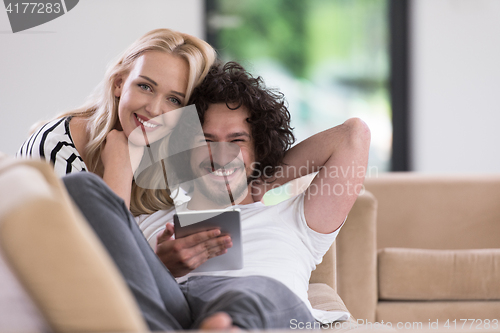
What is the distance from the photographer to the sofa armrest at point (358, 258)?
1.91 metres

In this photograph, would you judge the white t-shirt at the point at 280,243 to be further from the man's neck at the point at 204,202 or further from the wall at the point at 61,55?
the wall at the point at 61,55

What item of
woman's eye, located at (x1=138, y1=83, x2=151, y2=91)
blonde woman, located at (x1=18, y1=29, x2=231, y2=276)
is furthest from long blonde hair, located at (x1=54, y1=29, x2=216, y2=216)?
woman's eye, located at (x1=138, y1=83, x2=151, y2=91)

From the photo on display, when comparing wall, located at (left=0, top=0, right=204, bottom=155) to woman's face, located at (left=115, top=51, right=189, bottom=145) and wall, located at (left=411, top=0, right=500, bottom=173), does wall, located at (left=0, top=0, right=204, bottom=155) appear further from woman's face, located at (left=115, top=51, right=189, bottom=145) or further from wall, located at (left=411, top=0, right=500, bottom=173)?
wall, located at (left=411, top=0, right=500, bottom=173)

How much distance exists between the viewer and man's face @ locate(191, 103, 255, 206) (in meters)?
1.45

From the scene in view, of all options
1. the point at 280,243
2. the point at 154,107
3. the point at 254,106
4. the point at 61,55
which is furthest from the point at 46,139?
the point at 61,55

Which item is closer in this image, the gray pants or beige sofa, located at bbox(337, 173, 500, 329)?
the gray pants

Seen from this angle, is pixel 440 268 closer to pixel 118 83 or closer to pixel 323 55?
pixel 118 83

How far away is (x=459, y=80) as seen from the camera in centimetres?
320

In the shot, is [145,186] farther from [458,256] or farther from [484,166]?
[484,166]

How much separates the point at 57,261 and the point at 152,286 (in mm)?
318

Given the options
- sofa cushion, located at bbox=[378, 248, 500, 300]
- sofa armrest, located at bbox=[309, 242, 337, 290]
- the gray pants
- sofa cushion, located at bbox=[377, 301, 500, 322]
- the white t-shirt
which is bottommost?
sofa cushion, located at bbox=[377, 301, 500, 322]

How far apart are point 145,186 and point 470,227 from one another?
5.67ft

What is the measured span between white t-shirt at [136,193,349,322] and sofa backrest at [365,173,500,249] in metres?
1.13

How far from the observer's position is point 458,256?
6.64 feet
